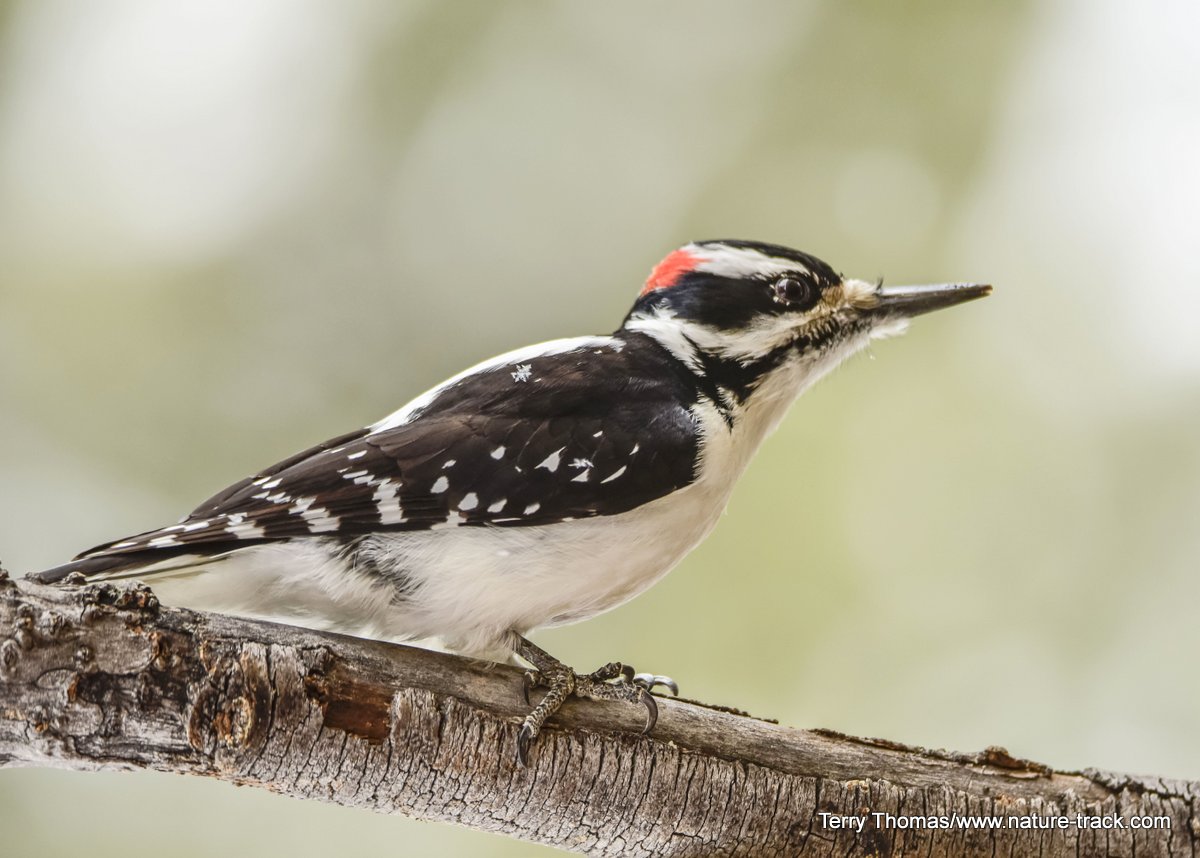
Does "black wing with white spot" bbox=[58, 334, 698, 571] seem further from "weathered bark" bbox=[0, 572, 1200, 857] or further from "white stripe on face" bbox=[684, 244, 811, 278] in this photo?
"white stripe on face" bbox=[684, 244, 811, 278]

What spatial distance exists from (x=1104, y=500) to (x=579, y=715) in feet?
9.12

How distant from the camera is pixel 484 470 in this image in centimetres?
244

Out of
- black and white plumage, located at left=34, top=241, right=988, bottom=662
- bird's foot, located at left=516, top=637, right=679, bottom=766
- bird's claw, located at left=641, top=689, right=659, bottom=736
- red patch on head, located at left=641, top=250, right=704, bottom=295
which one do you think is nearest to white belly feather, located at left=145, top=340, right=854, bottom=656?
black and white plumage, located at left=34, top=241, right=988, bottom=662

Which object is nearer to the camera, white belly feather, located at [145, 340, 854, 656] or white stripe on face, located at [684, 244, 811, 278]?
white belly feather, located at [145, 340, 854, 656]

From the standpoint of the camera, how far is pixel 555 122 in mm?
4480

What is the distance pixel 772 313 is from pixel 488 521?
95cm

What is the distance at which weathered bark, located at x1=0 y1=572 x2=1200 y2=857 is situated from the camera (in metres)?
1.97

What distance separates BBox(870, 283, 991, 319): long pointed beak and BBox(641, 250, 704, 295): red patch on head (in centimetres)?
49

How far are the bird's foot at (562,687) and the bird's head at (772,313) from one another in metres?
0.77

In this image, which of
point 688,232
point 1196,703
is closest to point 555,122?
point 688,232

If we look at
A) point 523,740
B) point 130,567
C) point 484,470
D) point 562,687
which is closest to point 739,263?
point 484,470

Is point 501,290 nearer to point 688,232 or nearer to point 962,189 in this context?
point 688,232

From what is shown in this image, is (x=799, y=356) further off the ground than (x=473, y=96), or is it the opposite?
(x=473, y=96)

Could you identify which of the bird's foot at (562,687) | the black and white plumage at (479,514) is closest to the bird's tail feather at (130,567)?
the black and white plumage at (479,514)
